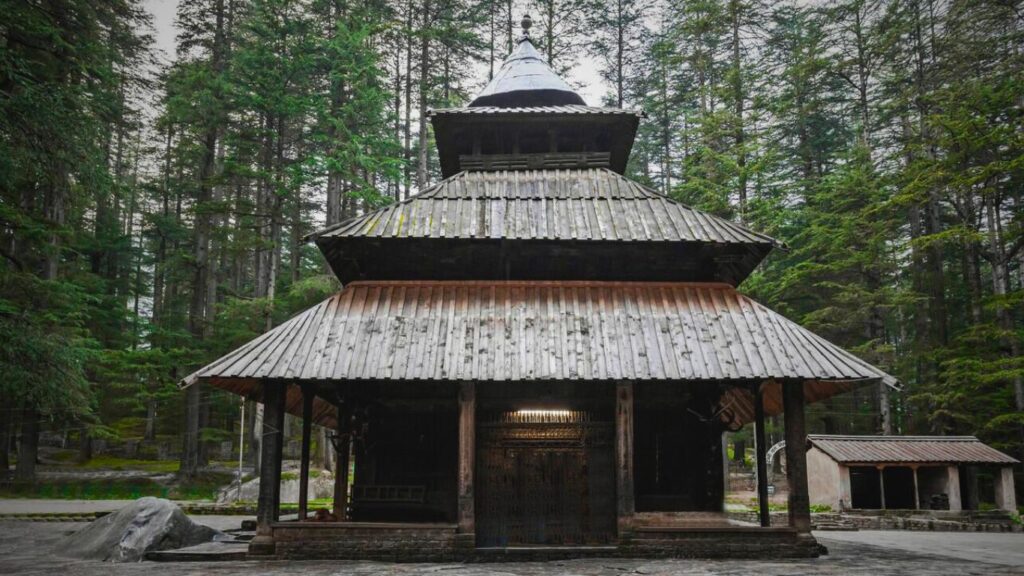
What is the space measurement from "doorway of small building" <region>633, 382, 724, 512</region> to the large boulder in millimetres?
9047

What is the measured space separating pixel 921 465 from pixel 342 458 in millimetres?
21594

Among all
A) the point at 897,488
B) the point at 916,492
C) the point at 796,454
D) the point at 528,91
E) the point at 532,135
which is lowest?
the point at 897,488

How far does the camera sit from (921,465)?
24.6 meters

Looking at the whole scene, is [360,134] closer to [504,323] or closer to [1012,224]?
[504,323]

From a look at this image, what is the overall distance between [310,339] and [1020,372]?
22509 mm

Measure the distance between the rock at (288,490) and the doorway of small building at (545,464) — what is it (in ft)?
49.2

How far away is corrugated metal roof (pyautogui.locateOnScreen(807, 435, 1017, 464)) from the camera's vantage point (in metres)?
24.5

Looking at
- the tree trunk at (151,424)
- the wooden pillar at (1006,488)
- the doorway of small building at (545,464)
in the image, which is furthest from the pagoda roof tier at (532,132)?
the tree trunk at (151,424)

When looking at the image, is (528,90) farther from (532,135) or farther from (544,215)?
(544,215)

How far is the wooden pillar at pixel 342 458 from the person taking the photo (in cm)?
1388

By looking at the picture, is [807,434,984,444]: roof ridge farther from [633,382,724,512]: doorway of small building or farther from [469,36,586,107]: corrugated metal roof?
[469,36,586,107]: corrugated metal roof

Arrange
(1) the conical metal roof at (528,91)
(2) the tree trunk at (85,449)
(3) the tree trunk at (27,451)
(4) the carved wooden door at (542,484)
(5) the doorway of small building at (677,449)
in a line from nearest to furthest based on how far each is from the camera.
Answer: (4) the carved wooden door at (542,484) < (5) the doorway of small building at (677,449) < (1) the conical metal roof at (528,91) < (3) the tree trunk at (27,451) < (2) the tree trunk at (85,449)

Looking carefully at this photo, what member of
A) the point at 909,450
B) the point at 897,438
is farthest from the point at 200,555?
the point at 897,438

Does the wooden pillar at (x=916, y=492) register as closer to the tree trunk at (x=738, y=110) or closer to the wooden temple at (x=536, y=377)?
the tree trunk at (x=738, y=110)
